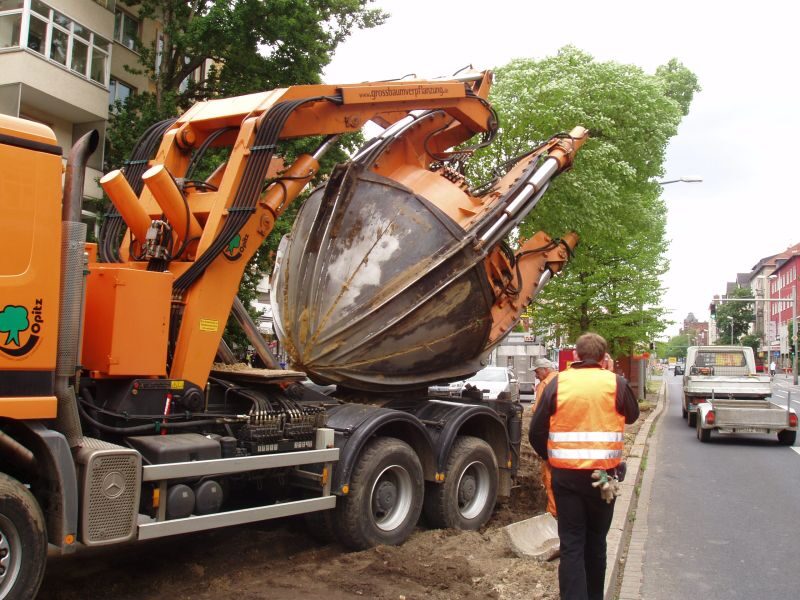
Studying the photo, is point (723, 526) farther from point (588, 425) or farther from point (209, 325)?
point (209, 325)

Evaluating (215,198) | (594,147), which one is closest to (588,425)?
(215,198)

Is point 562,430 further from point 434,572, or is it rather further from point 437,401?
A: point 437,401

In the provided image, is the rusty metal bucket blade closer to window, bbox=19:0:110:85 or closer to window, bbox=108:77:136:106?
window, bbox=19:0:110:85

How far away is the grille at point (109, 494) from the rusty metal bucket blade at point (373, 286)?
8.46 feet

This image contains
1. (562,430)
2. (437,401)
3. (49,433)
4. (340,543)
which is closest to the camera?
(49,433)

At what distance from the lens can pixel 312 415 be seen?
6.03m

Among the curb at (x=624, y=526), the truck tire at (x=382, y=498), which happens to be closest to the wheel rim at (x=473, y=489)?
the truck tire at (x=382, y=498)

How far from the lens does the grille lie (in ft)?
14.1

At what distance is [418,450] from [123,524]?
311 cm

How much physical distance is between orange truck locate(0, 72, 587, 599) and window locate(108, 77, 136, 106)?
56.8 ft

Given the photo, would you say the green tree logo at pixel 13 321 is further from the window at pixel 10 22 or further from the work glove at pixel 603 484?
the window at pixel 10 22

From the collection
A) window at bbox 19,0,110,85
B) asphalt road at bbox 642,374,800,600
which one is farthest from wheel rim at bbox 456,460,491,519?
window at bbox 19,0,110,85

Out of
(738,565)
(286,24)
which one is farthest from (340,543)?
(286,24)

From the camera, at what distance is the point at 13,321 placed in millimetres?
4102
